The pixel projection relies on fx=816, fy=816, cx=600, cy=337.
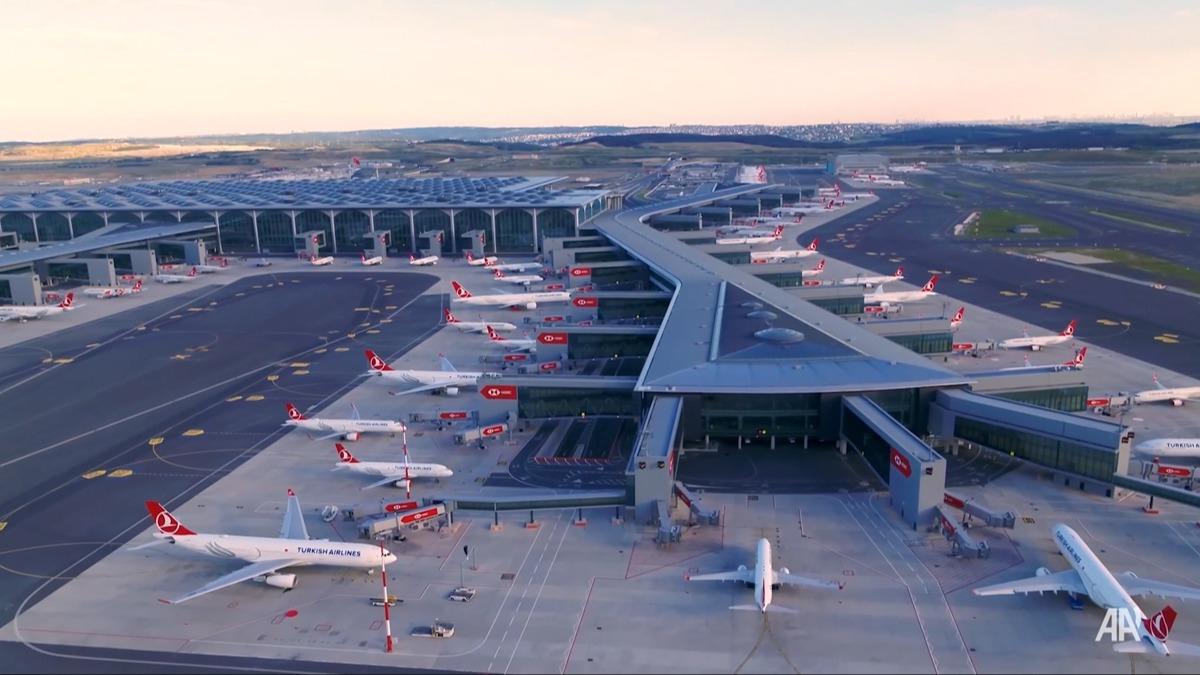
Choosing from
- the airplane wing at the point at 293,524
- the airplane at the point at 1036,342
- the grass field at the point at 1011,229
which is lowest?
the airplane wing at the point at 293,524

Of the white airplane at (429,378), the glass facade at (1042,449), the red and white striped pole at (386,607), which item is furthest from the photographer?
the white airplane at (429,378)

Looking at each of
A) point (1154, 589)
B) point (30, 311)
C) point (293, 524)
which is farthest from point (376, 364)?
point (1154, 589)

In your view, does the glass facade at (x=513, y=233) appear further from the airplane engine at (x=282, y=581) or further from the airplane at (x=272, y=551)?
the airplane engine at (x=282, y=581)

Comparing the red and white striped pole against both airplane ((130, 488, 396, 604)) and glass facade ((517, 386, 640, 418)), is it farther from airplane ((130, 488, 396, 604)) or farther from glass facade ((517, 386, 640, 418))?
glass facade ((517, 386, 640, 418))

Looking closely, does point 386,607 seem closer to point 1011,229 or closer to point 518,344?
point 518,344

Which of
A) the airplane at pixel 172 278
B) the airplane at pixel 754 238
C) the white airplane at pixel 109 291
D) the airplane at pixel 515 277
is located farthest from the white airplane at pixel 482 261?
the white airplane at pixel 109 291

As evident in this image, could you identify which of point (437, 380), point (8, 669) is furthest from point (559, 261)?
point (8, 669)

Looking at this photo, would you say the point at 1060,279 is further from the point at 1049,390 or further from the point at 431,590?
the point at 431,590
